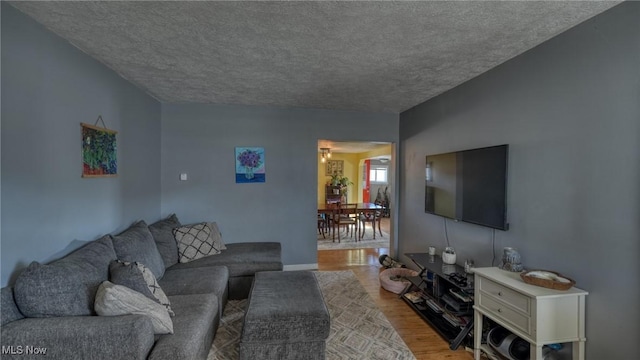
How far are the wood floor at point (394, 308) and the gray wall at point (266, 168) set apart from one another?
63 cm

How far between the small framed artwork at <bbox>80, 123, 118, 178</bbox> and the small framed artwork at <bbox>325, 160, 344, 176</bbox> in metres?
7.21

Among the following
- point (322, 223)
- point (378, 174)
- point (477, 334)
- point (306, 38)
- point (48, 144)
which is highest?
point (306, 38)

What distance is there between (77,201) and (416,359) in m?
2.95

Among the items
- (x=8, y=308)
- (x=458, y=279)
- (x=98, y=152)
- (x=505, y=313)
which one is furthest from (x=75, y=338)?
(x=458, y=279)

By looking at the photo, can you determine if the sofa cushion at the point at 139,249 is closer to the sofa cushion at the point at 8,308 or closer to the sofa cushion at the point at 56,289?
the sofa cushion at the point at 56,289

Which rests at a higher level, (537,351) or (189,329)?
(189,329)

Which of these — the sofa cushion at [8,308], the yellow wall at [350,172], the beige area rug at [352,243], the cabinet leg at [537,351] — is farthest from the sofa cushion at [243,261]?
the yellow wall at [350,172]

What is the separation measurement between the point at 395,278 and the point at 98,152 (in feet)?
11.7

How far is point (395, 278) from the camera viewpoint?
3609 mm

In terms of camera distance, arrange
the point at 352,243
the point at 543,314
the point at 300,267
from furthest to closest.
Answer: the point at 352,243, the point at 300,267, the point at 543,314

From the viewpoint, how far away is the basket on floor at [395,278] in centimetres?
328

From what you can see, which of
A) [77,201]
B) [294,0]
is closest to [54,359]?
[77,201]

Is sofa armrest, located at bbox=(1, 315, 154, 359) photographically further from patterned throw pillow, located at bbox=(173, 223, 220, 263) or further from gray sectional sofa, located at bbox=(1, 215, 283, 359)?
patterned throw pillow, located at bbox=(173, 223, 220, 263)

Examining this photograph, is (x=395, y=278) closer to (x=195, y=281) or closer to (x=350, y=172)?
(x=195, y=281)
